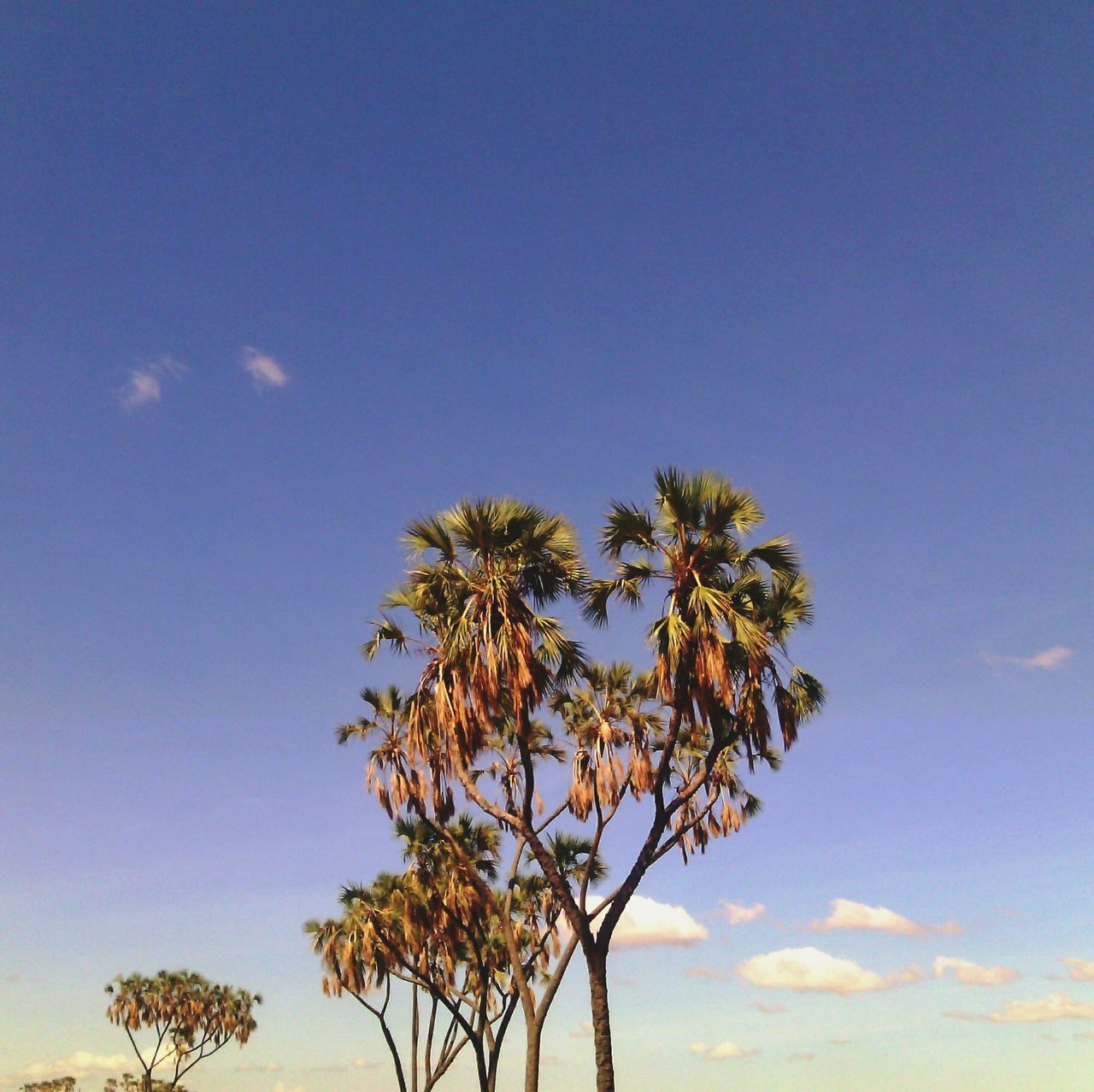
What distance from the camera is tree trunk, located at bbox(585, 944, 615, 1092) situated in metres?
17.9

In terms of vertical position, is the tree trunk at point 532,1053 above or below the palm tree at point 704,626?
below

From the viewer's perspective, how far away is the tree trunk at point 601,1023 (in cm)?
1788

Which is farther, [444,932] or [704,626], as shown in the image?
[444,932]

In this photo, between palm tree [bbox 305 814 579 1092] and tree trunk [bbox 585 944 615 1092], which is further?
palm tree [bbox 305 814 579 1092]

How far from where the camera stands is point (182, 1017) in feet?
214

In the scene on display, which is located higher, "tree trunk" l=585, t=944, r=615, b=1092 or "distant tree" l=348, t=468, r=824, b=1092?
"distant tree" l=348, t=468, r=824, b=1092

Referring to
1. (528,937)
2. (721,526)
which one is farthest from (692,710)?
(528,937)

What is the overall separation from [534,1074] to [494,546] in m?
11.9

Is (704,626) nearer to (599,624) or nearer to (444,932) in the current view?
(599,624)

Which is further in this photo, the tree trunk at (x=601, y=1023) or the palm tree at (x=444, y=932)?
the palm tree at (x=444, y=932)

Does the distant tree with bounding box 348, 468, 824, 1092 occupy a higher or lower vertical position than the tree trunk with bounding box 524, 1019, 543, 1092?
higher

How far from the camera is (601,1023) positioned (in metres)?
18.2

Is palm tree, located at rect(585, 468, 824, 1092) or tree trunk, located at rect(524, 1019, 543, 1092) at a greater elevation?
palm tree, located at rect(585, 468, 824, 1092)

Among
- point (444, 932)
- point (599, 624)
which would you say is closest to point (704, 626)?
point (599, 624)
